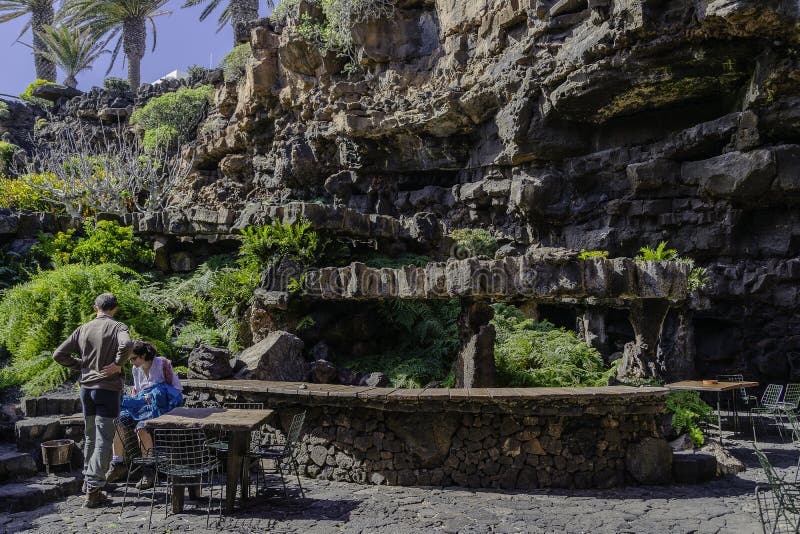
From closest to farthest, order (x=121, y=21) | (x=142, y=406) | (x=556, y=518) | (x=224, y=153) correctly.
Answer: (x=556, y=518) < (x=142, y=406) < (x=224, y=153) < (x=121, y=21)

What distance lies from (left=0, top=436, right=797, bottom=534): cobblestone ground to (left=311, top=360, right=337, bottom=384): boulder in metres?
1.84

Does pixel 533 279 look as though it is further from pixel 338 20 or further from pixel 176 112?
pixel 176 112

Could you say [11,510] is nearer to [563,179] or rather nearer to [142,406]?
[142,406]

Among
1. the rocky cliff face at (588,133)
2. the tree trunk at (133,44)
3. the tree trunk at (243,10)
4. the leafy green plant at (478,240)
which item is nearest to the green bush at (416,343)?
the rocky cliff face at (588,133)

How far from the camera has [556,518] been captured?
5848 millimetres

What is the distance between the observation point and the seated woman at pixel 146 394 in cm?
621

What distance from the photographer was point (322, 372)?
28.3 feet

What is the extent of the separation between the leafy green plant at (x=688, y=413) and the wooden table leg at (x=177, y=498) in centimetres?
715

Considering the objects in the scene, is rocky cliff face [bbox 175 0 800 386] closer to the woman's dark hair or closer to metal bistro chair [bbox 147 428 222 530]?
metal bistro chair [bbox 147 428 222 530]

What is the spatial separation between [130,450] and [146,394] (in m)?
0.58

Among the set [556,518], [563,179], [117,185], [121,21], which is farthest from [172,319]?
[121,21]

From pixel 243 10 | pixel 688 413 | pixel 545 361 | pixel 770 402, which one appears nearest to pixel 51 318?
pixel 545 361

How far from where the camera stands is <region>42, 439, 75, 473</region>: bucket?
6527 mm

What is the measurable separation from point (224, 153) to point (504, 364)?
18.7 metres
